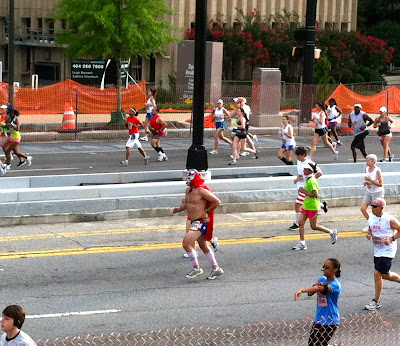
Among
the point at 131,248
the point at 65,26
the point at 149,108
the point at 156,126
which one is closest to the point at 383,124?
the point at 156,126

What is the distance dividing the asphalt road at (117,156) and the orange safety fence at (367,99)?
11.9ft

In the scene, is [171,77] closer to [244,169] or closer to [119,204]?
[244,169]

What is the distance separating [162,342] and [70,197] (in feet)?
24.7

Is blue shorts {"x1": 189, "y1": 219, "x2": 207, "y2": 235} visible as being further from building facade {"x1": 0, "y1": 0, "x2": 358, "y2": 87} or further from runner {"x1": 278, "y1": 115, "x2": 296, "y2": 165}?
building facade {"x1": 0, "y1": 0, "x2": 358, "y2": 87}

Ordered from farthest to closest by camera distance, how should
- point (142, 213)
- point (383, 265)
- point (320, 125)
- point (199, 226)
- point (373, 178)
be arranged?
point (320, 125), point (142, 213), point (373, 178), point (199, 226), point (383, 265)

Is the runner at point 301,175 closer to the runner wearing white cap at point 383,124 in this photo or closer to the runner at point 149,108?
the runner wearing white cap at point 383,124

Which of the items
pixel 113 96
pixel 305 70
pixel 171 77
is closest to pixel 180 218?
pixel 113 96

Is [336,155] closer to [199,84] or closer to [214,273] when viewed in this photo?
[199,84]

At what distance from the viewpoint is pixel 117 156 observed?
89.1 ft

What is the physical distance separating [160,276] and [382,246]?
346cm

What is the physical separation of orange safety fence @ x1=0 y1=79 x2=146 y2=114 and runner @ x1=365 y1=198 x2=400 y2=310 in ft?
64.3

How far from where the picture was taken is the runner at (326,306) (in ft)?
32.6

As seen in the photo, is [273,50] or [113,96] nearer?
[113,96]

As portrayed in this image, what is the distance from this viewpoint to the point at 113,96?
33.2 meters
